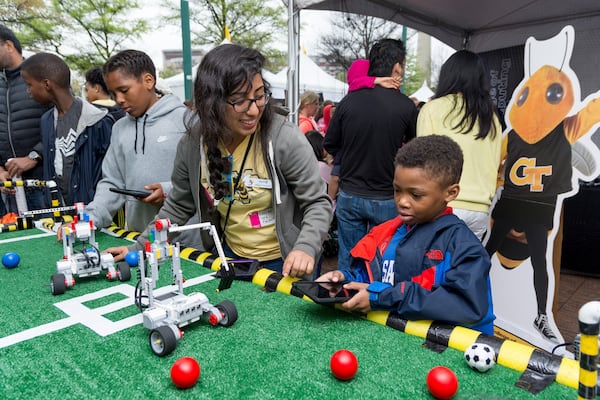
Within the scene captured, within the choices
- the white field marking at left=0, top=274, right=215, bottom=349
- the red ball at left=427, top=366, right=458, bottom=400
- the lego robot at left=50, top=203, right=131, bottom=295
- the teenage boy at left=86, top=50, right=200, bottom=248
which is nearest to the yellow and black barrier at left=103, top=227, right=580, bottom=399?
the red ball at left=427, top=366, right=458, bottom=400

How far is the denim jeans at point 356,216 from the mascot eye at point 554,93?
115cm

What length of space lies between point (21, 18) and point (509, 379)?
18.6 meters

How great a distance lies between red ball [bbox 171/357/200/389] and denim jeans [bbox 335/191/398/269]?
214 cm

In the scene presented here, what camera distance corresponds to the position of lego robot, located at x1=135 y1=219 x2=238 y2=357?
1.18 metres

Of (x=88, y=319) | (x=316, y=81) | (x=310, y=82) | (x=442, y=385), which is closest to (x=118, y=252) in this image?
(x=88, y=319)

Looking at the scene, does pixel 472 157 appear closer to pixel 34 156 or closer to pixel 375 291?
pixel 375 291

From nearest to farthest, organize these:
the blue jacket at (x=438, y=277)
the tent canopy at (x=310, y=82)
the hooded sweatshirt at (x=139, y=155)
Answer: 1. the blue jacket at (x=438, y=277)
2. the hooded sweatshirt at (x=139, y=155)
3. the tent canopy at (x=310, y=82)

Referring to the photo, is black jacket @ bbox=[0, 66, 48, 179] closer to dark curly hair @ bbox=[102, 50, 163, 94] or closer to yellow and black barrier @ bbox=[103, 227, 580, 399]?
dark curly hair @ bbox=[102, 50, 163, 94]

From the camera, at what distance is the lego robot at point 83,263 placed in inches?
66.8

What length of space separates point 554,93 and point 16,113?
4.06 m

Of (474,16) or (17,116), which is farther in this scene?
(474,16)

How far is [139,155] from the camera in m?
2.46

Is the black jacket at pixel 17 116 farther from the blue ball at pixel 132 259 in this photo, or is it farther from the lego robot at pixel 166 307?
the lego robot at pixel 166 307

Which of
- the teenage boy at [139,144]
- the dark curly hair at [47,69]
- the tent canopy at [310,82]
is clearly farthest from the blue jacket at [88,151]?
the tent canopy at [310,82]
